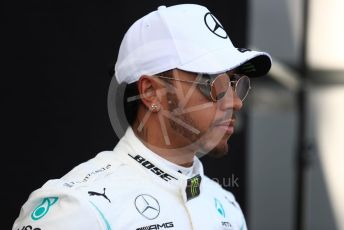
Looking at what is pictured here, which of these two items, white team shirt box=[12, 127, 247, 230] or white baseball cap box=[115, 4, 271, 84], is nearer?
white team shirt box=[12, 127, 247, 230]

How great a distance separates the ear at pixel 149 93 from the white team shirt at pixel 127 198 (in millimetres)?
83

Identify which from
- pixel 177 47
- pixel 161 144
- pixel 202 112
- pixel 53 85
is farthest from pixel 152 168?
pixel 53 85

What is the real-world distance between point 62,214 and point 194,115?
0.36m

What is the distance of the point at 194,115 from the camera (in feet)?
4.60

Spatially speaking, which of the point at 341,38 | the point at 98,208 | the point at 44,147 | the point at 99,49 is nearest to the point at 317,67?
the point at 341,38

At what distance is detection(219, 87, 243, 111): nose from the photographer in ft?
4.68

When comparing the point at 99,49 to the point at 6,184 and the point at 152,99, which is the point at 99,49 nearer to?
the point at 6,184

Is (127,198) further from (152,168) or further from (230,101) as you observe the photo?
(230,101)

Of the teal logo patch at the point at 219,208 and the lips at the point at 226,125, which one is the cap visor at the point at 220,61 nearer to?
the lips at the point at 226,125

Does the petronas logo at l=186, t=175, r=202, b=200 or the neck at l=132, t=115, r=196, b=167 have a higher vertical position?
the neck at l=132, t=115, r=196, b=167

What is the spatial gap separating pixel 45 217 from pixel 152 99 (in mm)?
353

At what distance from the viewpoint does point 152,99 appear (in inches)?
56.4

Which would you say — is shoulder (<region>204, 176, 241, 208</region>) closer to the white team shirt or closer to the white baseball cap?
the white team shirt

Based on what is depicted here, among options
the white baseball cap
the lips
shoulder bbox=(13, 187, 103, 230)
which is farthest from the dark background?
shoulder bbox=(13, 187, 103, 230)
